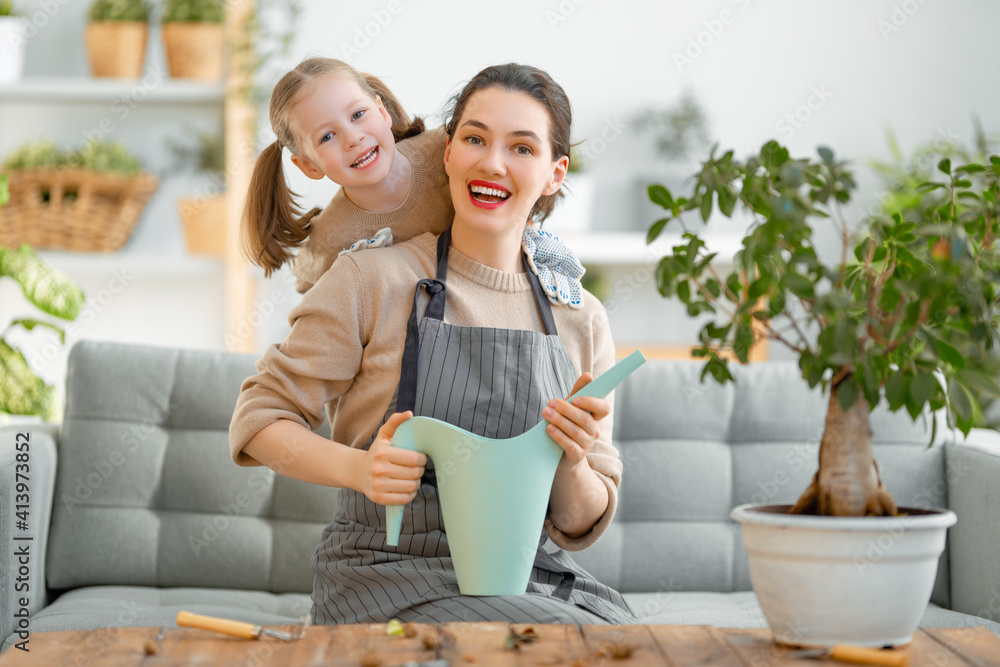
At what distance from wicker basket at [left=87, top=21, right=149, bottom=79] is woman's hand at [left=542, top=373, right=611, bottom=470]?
8.61 ft

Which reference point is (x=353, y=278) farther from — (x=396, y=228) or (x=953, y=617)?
(x=953, y=617)

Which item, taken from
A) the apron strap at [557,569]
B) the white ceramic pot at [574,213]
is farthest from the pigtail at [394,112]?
the white ceramic pot at [574,213]

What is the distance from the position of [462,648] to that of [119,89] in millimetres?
2800

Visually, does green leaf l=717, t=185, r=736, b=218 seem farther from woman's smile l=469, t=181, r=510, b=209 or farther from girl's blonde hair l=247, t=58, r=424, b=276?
girl's blonde hair l=247, t=58, r=424, b=276

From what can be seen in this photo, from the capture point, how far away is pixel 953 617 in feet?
5.29

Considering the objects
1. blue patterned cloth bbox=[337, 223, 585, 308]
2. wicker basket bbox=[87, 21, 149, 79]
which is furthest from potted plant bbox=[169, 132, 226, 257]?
blue patterned cloth bbox=[337, 223, 585, 308]

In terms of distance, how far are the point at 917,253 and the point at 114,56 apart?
2864 mm

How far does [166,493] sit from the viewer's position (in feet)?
5.91

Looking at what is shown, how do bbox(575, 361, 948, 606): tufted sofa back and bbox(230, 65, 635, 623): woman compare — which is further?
bbox(575, 361, 948, 606): tufted sofa back

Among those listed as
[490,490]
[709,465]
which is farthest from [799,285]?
[709,465]

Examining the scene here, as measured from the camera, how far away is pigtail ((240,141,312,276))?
1.43 metres

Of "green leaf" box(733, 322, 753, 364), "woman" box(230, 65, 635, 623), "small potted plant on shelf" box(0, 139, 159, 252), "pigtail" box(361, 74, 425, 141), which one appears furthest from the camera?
"small potted plant on shelf" box(0, 139, 159, 252)

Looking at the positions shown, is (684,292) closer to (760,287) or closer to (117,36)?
(760,287)

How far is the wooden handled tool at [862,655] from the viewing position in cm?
80
